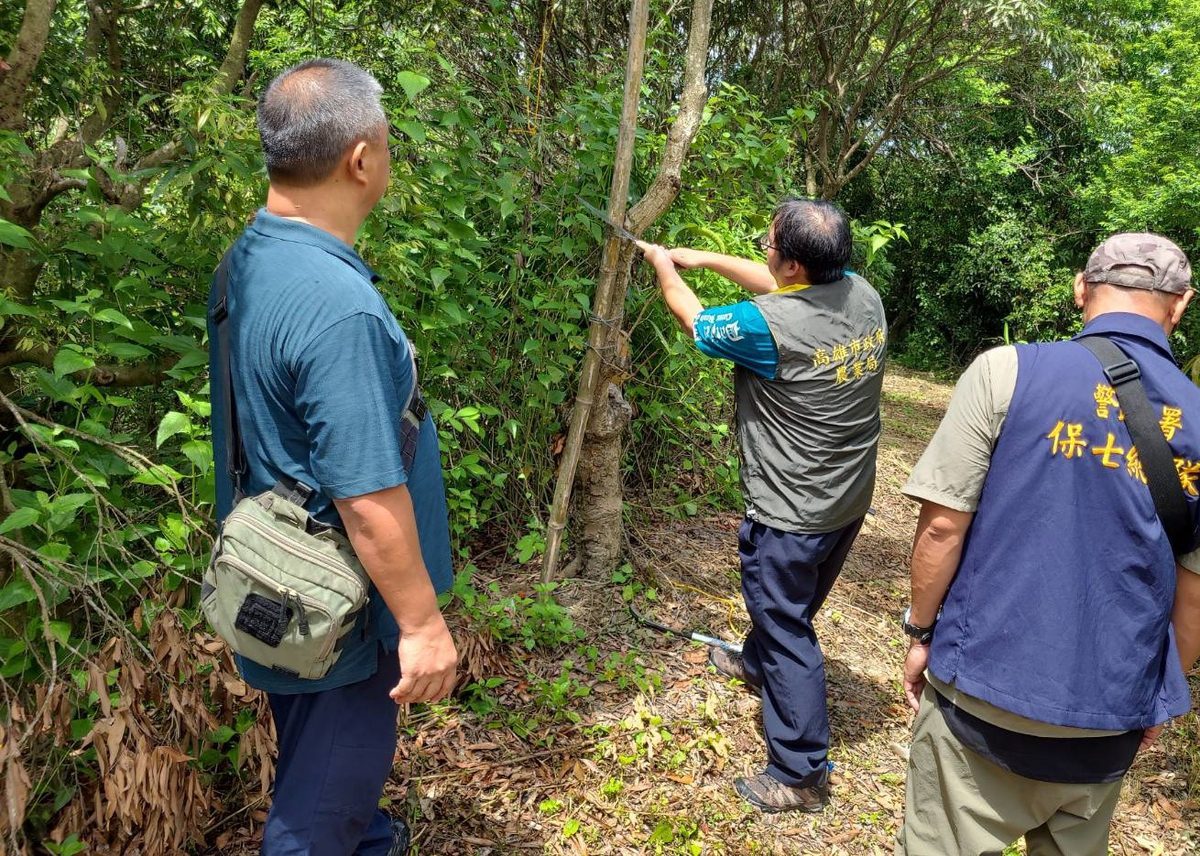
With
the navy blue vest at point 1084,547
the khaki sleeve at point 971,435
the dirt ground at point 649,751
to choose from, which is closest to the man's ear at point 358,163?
the khaki sleeve at point 971,435

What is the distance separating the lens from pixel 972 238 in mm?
15375

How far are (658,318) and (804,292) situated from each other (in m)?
1.19

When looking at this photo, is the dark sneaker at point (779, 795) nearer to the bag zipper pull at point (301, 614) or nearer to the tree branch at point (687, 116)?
the bag zipper pull at point (301, 614)

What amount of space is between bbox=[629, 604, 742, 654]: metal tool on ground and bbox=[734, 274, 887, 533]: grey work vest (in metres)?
0.95

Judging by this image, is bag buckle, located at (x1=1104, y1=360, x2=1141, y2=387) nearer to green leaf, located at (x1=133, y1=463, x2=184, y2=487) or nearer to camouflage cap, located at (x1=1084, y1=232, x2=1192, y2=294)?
camouflage cap, located at (x1=1084, y1=232, x2=1192, y2=294)

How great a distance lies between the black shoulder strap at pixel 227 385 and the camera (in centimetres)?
152

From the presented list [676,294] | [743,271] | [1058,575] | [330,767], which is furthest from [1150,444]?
[330,767]

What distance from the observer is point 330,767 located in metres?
1.56

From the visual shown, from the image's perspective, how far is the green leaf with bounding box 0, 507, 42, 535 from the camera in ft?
5.32

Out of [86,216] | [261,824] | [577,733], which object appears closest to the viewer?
[86,216]

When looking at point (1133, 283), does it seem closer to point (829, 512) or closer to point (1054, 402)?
point (1054, 402)

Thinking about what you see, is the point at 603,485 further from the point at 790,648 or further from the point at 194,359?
the point at 194,359

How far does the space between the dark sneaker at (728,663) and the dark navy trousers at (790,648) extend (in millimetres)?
527

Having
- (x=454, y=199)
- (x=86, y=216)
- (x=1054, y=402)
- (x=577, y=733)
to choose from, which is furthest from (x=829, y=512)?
(x=86, y=216)
